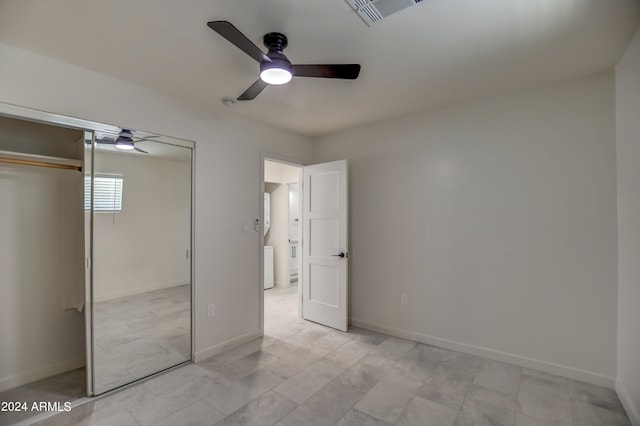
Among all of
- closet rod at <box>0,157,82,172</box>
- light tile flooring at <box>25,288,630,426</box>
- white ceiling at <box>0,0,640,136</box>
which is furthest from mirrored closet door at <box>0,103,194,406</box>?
white ceiling at <box>0,0,640,136</box>

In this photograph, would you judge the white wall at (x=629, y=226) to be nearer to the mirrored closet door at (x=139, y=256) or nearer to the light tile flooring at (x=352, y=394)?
the light tile flooring at (x=352, y=394)

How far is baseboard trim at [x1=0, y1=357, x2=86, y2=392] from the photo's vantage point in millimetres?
2385

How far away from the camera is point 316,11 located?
1.66m

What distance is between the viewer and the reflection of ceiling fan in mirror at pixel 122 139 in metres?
2.40

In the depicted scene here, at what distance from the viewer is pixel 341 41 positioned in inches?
76.5

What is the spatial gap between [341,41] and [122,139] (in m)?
1.98

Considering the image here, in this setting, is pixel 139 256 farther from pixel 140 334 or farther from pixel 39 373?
pixel 39 373

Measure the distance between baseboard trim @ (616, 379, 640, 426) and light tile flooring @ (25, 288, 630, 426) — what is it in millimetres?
51

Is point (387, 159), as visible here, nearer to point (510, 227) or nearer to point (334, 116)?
point (334, 116)

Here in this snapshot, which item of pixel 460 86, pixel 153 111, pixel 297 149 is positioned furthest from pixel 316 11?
pixel 297 149

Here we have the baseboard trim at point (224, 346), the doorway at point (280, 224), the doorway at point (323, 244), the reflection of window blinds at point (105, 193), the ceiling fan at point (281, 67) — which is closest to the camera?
the ceiling fan at point (281, 67)

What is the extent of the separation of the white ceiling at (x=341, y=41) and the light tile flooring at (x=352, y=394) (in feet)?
8.39

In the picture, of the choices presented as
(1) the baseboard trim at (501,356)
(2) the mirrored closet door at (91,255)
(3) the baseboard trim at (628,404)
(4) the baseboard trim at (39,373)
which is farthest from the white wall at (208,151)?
(3) the baseboard trim at (628,404)

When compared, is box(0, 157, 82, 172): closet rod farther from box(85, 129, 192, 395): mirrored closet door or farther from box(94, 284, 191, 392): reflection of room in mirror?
box(94, 284, 191, 392): reflection of room in mirror
